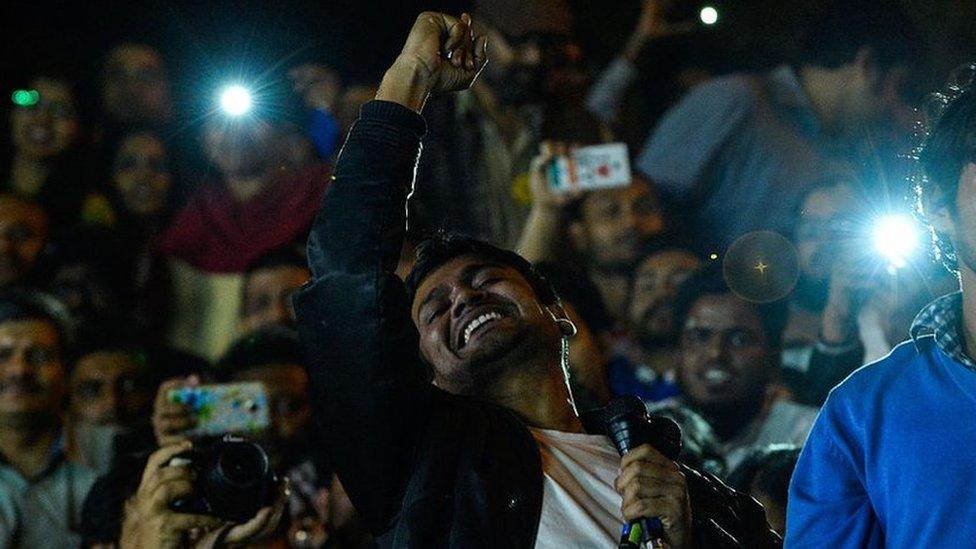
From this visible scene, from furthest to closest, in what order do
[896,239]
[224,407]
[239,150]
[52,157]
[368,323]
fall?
[239,150]
[52,157]
[896,239]
[224,407]
[368,323]

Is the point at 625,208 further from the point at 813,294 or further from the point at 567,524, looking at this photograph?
the point at 567,524

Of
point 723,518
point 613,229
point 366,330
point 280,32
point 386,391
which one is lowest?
point 723,518

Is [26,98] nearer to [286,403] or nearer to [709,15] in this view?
[286,403]

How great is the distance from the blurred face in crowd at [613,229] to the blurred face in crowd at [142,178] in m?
1.81

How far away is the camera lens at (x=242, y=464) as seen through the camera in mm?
3195

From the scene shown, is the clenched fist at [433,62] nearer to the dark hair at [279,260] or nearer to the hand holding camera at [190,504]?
the hand holding camera at [190,504]

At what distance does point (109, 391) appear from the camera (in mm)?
5230

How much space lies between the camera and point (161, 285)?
598 centimetres

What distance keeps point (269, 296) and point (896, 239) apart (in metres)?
2.49

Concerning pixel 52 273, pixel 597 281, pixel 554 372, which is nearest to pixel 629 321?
pixel 597 281

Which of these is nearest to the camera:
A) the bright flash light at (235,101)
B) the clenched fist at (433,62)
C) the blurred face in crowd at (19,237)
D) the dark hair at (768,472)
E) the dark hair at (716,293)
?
the clenched fist at (433,62)

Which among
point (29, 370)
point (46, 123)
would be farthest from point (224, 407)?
point (46, 123)

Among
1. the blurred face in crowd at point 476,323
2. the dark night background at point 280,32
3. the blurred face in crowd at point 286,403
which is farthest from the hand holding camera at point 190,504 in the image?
the dark night background at point 280,32

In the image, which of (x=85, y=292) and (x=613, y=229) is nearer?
(x=85, y=292)
